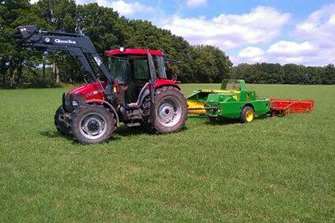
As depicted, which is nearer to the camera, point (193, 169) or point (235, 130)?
point (193, 169)

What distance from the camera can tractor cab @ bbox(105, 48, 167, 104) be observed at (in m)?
15.3

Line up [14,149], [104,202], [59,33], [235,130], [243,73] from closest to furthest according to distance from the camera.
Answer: [104,202] < [14,149] < [59,33] < [235,130] < [243,73]

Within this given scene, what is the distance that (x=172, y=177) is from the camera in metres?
9.65

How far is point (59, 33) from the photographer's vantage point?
14.0 metres

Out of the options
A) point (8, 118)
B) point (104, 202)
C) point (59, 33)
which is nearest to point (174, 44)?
point (8, 118)

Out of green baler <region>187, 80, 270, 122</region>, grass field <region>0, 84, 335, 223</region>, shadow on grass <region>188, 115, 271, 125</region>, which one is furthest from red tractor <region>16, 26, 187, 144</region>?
shadow on grass <region>188, 115, 271, 125</region>

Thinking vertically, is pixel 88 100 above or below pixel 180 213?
above

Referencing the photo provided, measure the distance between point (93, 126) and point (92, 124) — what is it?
64 mm

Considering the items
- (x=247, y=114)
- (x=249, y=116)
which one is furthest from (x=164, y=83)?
(x=249, y=116)

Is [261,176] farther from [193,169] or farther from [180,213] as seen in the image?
[180,213]

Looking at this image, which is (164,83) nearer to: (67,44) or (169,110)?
(169,110)

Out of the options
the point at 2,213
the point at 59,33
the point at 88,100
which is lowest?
the point at 2,213

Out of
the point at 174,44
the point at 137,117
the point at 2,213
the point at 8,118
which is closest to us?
the point at 2,213

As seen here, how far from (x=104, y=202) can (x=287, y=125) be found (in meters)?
10.7
